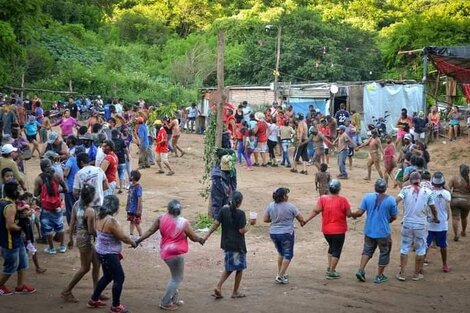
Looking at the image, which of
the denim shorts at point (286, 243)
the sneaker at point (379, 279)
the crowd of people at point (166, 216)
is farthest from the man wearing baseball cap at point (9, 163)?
the sneaker at point (379, 279)

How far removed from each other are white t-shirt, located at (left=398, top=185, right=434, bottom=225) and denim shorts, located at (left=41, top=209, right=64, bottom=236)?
531 cm

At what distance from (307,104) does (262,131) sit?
10.9 metres

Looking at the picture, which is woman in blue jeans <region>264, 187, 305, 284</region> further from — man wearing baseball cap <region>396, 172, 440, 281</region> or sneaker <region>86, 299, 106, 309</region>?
sneaker <region>86, 299, 106, 309</region>

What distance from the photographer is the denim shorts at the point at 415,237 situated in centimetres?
1063

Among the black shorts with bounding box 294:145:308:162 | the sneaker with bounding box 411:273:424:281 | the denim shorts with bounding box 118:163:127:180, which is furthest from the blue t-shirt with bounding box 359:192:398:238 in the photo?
the black shorts with bounding box 294:145:308:162

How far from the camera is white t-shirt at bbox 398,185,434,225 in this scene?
34.8ft

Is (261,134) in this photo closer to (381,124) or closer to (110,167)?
(381,124)

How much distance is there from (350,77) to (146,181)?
24527 mm

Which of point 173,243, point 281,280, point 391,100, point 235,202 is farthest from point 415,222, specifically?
point 391,100

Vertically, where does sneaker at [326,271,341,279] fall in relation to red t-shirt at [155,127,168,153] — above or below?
below

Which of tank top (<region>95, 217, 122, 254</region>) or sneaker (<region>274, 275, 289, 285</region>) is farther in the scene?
sneaker (<region>274, 275, 289, 285</region>)

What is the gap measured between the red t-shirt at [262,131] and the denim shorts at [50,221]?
10.7m

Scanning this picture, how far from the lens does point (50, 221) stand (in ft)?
36.6

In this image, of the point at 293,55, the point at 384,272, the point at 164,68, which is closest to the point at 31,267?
the point at 384,272
